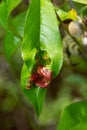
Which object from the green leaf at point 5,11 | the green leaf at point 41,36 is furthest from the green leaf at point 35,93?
the green leaf at point 5,11

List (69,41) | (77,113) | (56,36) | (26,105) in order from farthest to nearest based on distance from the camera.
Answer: (26,105) → (69,41) → (77,113) → (56,36)

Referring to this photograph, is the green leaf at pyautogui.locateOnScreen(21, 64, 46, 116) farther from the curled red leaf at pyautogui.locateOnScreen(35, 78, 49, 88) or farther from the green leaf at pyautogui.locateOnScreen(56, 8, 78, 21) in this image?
the green leaf at pyautogui.locateOnScreen(56, 8, 78, 21)

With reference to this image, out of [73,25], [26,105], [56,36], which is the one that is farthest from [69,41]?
[26,105]

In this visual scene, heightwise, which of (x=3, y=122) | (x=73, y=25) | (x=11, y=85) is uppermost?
(x=73, y=25)

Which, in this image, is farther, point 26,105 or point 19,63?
point 26,105

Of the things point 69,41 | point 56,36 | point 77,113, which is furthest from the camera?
point 69,41

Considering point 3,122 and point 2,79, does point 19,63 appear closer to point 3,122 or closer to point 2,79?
point 2,79

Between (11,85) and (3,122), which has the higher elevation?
(11,85)

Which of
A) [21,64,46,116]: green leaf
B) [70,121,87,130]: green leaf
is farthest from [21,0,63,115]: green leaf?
[70,121,87,130]: green leaf

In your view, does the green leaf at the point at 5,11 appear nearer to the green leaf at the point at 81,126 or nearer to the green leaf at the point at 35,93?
the green leaf at the point at 35,93
